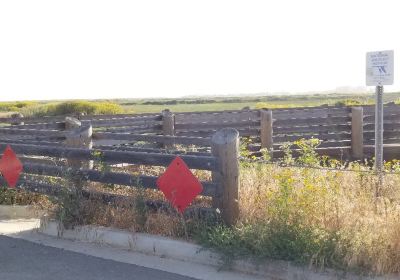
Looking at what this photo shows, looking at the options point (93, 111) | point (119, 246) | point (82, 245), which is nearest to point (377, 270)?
point (119, 246)

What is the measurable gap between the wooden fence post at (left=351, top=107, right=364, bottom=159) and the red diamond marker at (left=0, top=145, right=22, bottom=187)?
10.1 metres

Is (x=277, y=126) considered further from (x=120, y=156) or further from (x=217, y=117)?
(x=120, y=156)

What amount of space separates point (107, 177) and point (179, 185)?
128cm

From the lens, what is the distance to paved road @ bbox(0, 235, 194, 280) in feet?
20.8

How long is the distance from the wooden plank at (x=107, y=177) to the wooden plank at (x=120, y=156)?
181mm

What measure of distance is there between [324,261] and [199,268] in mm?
1341

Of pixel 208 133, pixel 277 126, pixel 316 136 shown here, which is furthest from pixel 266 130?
pixel 316 136

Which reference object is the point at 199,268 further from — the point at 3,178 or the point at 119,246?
the point at 3,178

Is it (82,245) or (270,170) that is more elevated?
(270,170)

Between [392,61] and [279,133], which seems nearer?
[392,61]

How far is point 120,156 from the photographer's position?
7.97 metres

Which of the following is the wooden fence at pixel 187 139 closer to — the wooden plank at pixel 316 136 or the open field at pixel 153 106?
the wooden plank at pixel 316 136

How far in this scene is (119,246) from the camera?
7379 millimetres

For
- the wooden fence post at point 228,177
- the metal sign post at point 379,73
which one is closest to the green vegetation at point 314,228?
the wooden fence post at point 228,177
